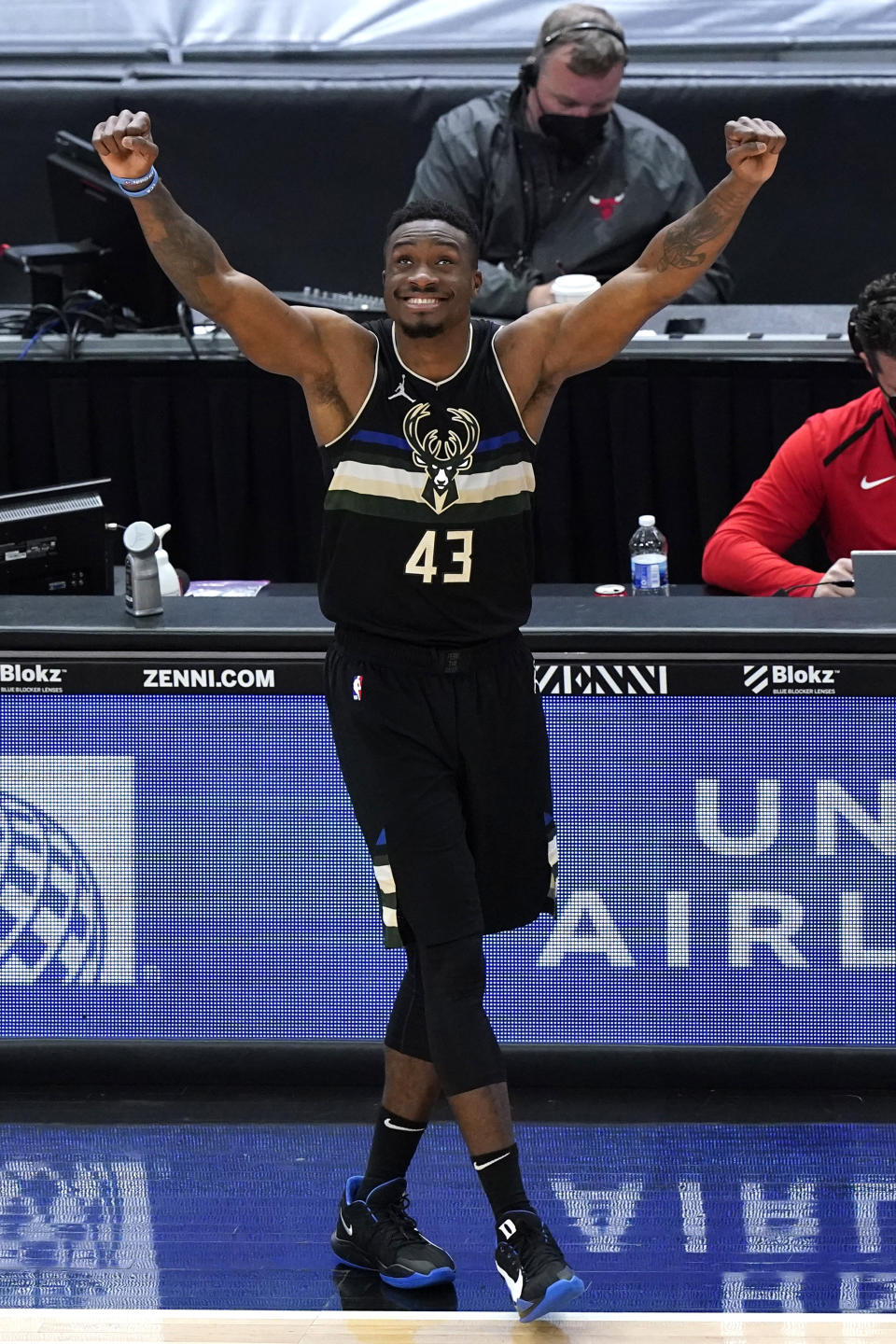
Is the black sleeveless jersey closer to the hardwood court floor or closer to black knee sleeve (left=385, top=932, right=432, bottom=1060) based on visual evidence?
black knee sleeve (left=385, top=932, right=432, bottom=1060)

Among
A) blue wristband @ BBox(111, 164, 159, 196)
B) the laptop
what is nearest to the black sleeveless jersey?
blue wristband @ BBox(111, 164, 159, 196)

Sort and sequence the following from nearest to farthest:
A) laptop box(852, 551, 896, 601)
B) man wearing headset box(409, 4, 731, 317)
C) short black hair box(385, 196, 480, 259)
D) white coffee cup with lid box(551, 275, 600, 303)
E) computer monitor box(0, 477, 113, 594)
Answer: short black hair box(385, 196, 480, 259) → laptop box(852, 551, 896, 601) → computer monitor box(0, 477, 113, 594) → white coffee cup with lid box(551, 275, 600, 303) → man wearing headset box(409, 4, 731, 317)

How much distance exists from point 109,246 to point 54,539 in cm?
216

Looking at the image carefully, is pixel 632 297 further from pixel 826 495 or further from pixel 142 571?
pixel 826 495

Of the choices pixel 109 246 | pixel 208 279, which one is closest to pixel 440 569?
pixel 208 279

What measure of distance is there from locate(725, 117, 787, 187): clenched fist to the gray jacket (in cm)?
310

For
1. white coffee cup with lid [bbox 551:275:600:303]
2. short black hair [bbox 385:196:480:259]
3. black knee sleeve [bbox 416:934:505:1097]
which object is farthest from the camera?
white coffee cup with lid [bbox 551:275:600:303]

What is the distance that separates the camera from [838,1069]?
3264 millimetres

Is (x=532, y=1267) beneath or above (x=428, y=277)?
beneath

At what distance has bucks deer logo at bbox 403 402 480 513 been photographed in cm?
260

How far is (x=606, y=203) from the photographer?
5.74 m

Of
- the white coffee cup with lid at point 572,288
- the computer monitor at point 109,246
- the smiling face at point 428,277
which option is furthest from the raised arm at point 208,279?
the computer monitor at point 109,246

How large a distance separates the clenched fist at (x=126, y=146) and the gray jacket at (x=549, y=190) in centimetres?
324

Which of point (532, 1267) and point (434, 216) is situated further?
point (434, 216)
